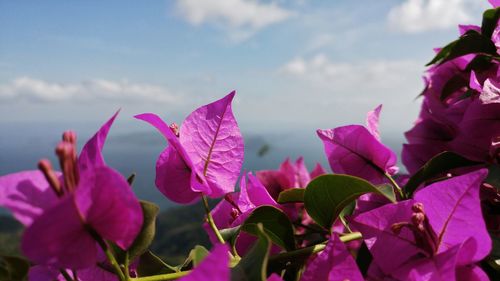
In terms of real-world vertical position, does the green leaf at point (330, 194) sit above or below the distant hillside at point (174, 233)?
above

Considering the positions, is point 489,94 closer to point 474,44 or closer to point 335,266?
point 474,44

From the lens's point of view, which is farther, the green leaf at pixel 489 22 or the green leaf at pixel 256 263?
the green leaf at pixel 489 22

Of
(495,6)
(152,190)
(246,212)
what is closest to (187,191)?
(246,212)

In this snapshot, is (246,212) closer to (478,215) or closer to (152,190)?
(478,215)

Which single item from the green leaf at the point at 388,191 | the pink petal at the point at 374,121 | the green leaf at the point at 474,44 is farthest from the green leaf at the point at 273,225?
the green leaf at the point at 474,44

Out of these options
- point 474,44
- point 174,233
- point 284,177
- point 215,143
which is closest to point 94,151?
point 215,143

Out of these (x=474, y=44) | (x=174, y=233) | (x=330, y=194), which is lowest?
(x=174, y=233)

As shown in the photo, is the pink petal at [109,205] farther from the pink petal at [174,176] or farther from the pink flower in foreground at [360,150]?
the pink flower in foreground at [360,150]
